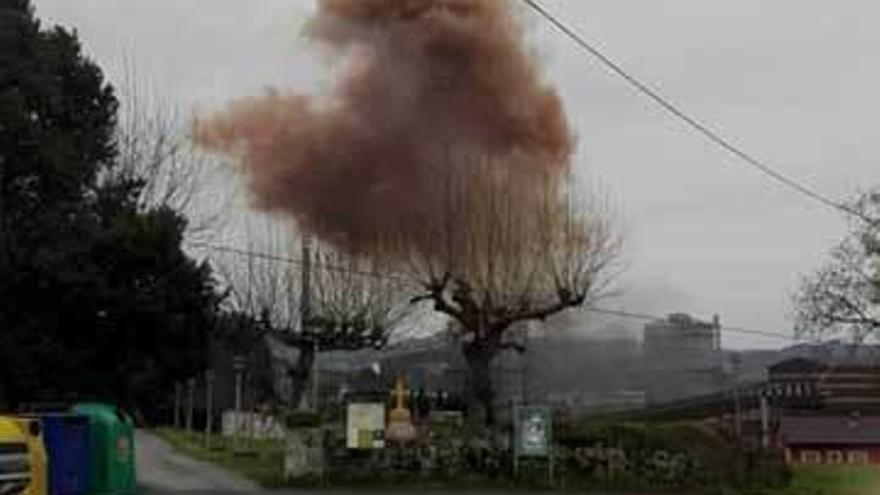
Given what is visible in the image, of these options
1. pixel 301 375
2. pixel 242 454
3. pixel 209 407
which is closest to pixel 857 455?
pixel 301 375

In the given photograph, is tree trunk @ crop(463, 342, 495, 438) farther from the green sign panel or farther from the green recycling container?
the green recycling container

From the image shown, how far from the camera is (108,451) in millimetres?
22656

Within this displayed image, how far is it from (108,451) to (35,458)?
13.8 ft

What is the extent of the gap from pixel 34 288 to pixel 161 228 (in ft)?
15.1

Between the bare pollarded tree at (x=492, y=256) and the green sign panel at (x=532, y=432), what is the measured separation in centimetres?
274

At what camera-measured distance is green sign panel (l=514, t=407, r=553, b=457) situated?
131ft

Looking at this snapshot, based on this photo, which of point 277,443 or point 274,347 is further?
point 274,347

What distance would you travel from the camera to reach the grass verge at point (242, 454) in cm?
4181

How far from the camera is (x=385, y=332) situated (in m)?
77.2

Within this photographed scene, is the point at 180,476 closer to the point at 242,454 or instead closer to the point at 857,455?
the point at 242,454

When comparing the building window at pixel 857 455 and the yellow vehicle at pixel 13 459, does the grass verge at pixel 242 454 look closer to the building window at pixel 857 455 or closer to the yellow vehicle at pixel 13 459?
the yellow vehicle at pixel 13 459

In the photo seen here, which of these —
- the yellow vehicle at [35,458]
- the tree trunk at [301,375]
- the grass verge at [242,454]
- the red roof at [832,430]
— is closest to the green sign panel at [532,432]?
the grass verge at [242,454]

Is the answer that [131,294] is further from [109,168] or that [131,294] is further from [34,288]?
[109,168]

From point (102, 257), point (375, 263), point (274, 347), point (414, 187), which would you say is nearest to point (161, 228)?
point (102, 257)
